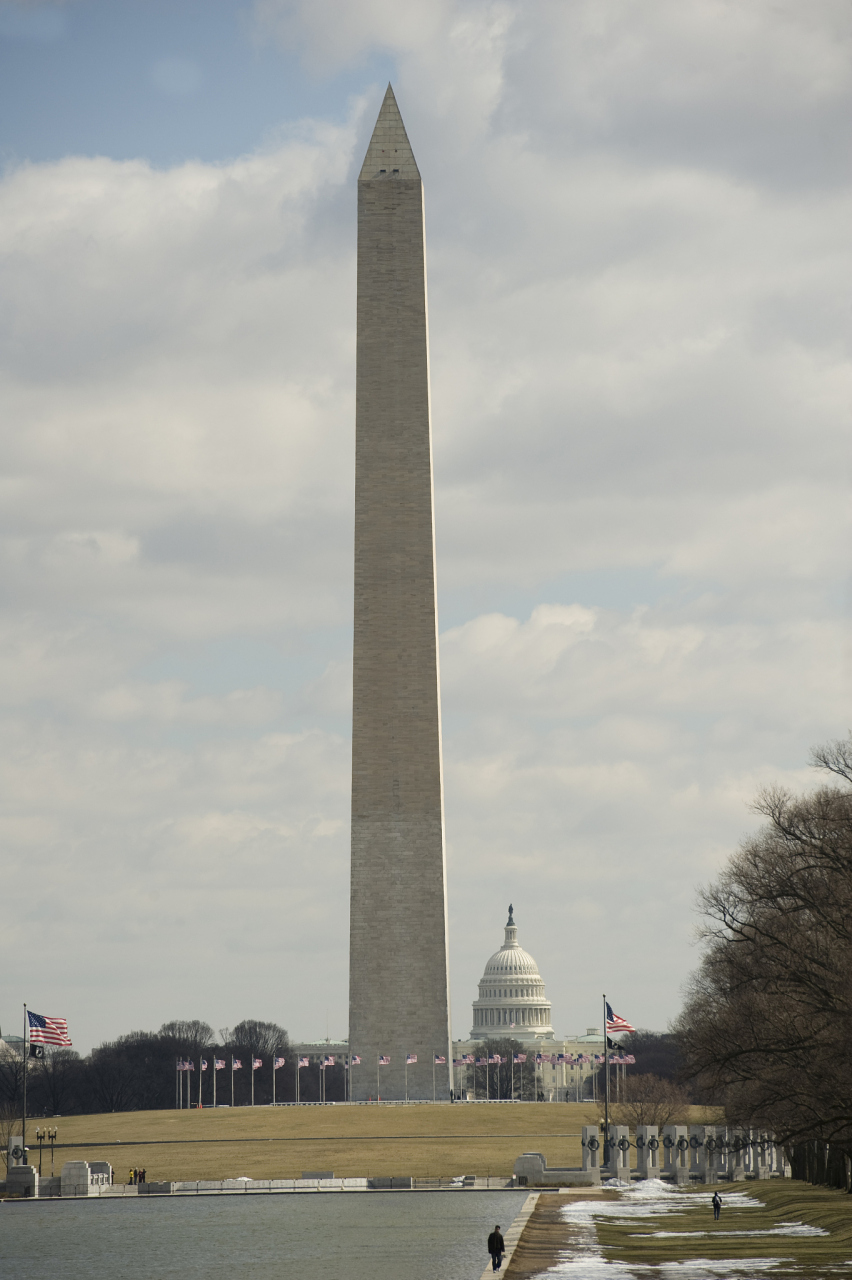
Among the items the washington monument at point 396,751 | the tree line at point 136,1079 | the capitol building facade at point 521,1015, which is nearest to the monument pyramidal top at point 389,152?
the washington monument at point 396,751

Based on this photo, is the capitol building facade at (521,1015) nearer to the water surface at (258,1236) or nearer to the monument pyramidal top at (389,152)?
the monument pyramidal top at (389,152)

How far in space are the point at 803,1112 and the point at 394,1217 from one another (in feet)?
36.1

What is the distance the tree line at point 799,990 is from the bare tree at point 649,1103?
36.5m

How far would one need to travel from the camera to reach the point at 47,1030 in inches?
2453

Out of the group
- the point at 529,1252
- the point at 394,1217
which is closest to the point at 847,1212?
the point at 529,1252

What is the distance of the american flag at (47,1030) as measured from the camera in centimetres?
6172

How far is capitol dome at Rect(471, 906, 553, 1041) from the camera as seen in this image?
194750 millimetres

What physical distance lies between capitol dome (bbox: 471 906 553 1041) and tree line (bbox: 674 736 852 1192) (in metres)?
145

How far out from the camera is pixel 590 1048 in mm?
197875

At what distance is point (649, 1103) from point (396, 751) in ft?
95.5

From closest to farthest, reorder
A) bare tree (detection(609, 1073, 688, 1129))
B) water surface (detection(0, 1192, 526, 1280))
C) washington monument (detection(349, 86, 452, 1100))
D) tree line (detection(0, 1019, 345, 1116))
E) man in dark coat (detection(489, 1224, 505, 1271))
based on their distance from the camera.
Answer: man in dark coat (detection(489, 1224, 505, 1271)) < water surface (detection(0, 1192, 526, 1280)) < washington monument (detection(349, 86, 452, 1100)) < bare tree (detection(609, 1073, 688, 1129)) < tree line (detection(0, 1019, 345, 1116))

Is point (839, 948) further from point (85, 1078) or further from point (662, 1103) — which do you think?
point (85, 1078)

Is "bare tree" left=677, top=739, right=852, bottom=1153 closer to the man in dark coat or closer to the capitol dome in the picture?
the man in dark coat

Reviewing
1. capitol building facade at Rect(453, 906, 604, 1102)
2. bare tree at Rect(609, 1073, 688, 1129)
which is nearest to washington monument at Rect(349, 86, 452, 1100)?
bare tree at Rect(609, 1073, 688, 1129)
